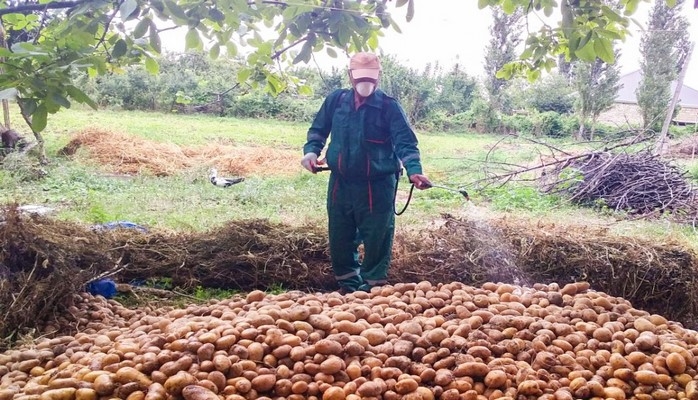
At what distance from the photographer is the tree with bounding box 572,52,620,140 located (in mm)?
18062

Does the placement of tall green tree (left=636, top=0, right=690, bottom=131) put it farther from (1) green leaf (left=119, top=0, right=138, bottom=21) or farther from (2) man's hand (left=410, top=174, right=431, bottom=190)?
(1) green leaf (left=119, top=0, right=138, bottom=21)

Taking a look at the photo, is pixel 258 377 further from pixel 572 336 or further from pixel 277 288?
pixel 277 288

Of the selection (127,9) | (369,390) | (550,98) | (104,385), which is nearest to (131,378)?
(104,385)

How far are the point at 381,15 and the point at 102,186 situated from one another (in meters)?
6.48

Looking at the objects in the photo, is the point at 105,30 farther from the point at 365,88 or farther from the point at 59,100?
the point at 365,88

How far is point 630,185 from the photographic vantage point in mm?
7277

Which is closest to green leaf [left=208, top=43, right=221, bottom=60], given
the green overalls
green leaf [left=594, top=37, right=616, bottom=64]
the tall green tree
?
the green overalls

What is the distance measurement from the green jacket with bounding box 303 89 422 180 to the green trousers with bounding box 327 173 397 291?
0.28 ft

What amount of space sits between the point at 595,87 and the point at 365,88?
1732 centimetres

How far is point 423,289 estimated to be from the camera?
279cm

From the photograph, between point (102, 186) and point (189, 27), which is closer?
point (189, 27)

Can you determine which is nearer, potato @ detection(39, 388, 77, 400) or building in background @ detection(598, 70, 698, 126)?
potato @ detection(39, 388, 77, 400)

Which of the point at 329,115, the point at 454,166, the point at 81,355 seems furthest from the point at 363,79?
the point at 454,166

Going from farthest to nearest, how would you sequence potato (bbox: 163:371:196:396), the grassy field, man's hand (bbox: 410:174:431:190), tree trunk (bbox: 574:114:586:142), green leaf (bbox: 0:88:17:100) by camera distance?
tree trunk (bbox: 574:114:586:142) < the grassy field < man's hand (bbox: 410:174:431:190) < potato (bbox: 163:371:196:396) < green leaf (bbox: 0:88:17:100)
